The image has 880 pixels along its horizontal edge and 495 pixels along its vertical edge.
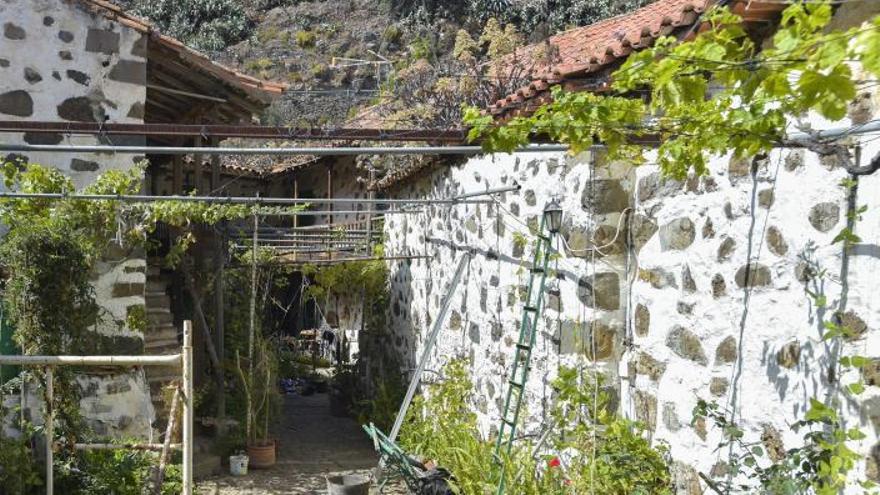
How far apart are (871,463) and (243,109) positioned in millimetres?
7287

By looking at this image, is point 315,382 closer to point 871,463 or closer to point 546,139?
point 546,139

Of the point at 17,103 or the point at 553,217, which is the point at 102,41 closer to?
the point at 17,103

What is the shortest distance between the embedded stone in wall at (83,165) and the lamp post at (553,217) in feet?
13.3

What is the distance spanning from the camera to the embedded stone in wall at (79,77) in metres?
6.77

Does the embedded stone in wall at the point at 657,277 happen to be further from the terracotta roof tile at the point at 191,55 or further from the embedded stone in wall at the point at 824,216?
the terracotta roof tile at the point at 191,55

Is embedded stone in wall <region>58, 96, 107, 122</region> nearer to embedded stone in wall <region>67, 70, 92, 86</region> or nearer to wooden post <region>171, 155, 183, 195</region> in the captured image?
embedded stone in wall <region>67, 70, 92, 86</region>

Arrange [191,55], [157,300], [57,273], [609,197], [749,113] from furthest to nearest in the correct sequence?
[157,300] < [191,55] < [57,273] < [609,197] < [749,113]

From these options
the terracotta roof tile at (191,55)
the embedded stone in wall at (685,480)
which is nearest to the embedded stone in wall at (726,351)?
the embedded stone in wall at (685,480)

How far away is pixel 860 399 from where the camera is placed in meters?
3.01

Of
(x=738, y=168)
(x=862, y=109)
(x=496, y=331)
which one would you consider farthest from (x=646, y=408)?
(x=496, y=331)

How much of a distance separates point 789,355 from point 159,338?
6580 mm

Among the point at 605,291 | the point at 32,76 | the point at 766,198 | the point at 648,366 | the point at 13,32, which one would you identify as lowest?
the point at 648,366

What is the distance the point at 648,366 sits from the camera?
458 cm

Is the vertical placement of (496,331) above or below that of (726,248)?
below
